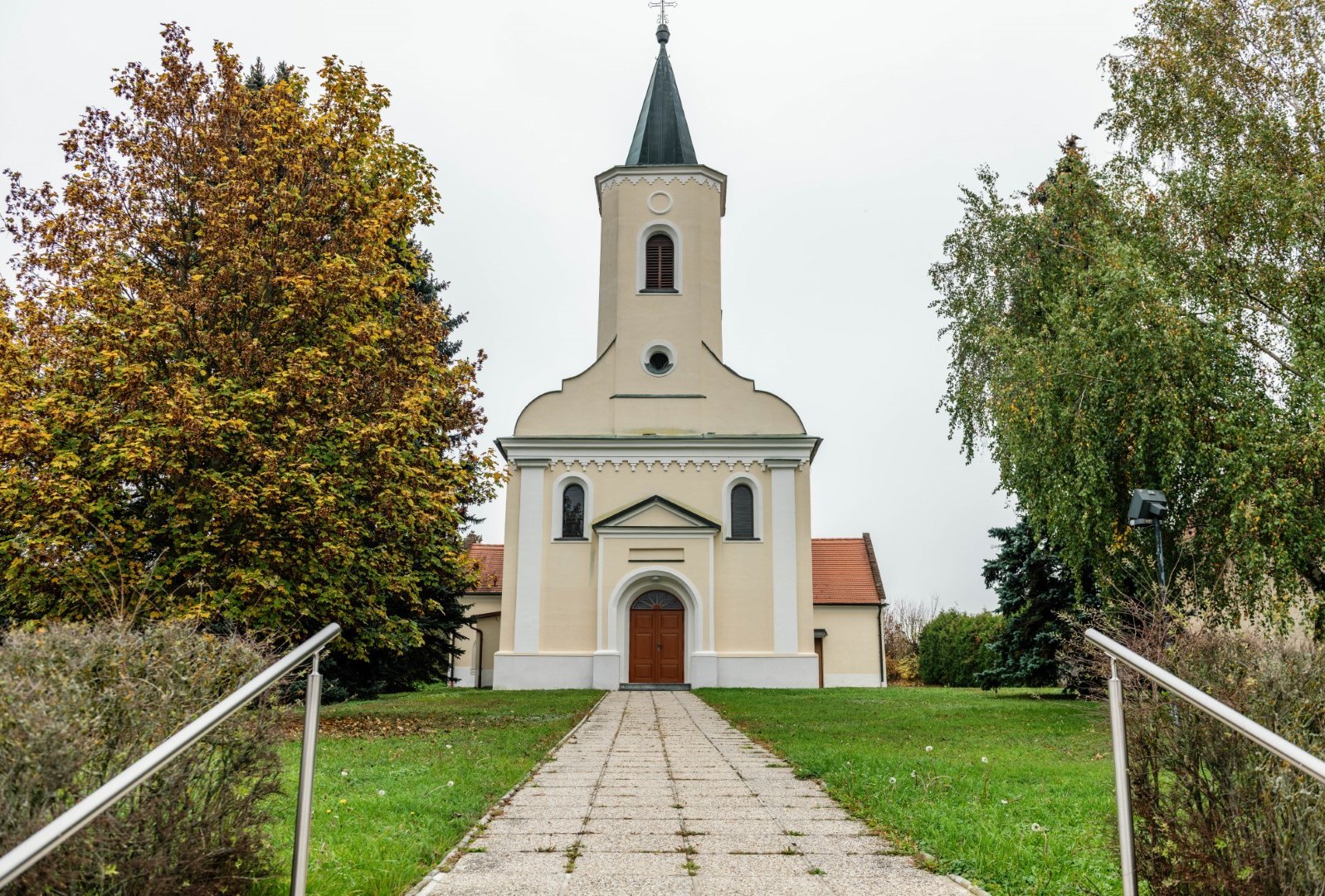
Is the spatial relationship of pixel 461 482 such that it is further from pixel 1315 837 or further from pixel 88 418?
pixel 1315 837

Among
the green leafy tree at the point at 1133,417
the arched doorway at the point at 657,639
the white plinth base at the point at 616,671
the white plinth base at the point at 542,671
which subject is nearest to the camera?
the green leafy tree at the point at 1133,417

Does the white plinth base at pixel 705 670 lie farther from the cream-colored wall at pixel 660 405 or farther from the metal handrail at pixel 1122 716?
the metal handrail at pixel 1122 716

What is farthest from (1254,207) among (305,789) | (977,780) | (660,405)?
(660,405)

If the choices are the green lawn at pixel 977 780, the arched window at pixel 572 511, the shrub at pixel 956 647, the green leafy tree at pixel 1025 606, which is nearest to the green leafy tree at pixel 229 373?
the green lawn at pixel 977 780

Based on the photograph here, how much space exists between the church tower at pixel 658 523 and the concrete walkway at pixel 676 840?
15.4 m

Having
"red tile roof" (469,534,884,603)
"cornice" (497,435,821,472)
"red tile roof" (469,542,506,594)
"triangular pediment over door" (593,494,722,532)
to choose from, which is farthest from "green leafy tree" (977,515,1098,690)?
"red tile roof" (469,542,506,594)

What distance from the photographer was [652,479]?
83.4ft

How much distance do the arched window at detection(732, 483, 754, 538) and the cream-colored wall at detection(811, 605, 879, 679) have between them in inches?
271

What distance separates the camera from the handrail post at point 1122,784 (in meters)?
3.77

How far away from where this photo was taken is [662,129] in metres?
29.5

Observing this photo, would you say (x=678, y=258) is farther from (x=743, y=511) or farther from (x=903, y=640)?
(x=903, y=640)

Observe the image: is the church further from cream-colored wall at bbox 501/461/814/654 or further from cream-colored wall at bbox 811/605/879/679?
cream-colored wall at bbox 811/605/879/679

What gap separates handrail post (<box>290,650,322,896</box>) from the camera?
384 centimetres

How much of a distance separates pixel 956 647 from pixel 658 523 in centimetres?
1350
